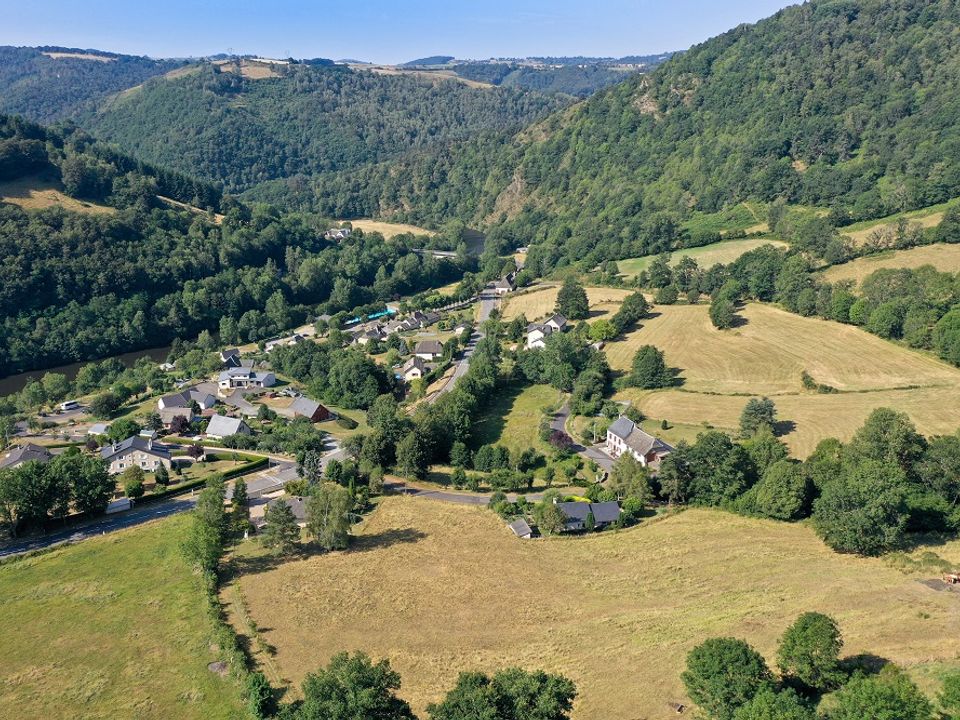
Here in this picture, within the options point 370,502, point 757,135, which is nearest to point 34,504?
point 370,502

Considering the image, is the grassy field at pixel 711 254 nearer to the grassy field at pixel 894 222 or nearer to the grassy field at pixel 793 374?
the grassy field at pixel 894 222

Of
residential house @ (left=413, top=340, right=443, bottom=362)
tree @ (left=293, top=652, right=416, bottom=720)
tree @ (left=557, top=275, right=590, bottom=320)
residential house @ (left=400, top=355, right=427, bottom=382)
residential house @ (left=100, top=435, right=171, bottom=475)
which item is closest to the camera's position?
tree @ (left=293, top=652, right=416, bottom=720)

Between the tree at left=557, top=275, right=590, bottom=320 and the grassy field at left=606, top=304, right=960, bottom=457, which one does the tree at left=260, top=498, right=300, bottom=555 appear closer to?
the grassy field at left=606, top=304, right=960, bottom=457

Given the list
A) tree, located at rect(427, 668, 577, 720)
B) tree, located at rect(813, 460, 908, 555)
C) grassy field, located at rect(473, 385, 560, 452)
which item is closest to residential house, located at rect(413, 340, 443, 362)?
grassy field, located at rect(473, 385, 560, 452)

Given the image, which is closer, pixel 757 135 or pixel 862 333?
pixel 862 333

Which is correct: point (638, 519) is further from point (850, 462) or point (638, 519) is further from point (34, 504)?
point (34, 504)

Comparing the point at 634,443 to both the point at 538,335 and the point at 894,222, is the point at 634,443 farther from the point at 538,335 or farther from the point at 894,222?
the point at 894,222

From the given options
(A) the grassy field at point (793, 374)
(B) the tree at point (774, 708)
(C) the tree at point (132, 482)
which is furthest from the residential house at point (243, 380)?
(B) the tree at point (774, 708)
